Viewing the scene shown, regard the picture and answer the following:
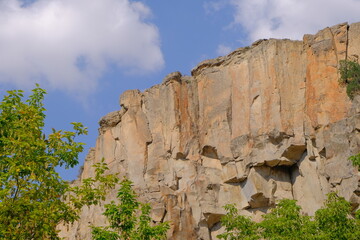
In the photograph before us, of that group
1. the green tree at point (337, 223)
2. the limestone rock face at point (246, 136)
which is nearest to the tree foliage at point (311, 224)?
the green tree at point (337, 223)

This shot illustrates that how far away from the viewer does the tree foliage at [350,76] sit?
3944 centimetres

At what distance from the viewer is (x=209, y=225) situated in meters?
44.7

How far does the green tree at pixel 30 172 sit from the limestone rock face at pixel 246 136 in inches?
848

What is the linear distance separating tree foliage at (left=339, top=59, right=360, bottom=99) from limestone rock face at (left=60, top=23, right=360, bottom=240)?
0.56 m

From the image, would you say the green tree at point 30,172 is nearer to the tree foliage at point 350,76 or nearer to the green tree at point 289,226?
the green tree at point 289,226

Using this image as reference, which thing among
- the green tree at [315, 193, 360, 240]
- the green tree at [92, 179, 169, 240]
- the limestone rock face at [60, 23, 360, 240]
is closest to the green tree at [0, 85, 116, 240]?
the green tree at [92, 179, 169, 240]

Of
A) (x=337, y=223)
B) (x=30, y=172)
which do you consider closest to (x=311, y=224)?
(x=337, y=223)

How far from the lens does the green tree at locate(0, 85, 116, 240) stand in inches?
664

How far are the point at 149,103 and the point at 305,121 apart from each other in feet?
45.5

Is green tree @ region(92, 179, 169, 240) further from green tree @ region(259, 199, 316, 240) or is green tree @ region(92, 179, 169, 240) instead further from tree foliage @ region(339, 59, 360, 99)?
tree foliage @ region(339, 59, 360, 99)

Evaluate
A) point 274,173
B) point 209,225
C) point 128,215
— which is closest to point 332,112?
point 274,173

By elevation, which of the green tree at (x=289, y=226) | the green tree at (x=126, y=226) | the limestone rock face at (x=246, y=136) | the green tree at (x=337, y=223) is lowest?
the green tree at (x=126, y=226)

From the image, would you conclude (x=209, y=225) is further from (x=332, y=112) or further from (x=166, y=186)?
(x=332, y=112)

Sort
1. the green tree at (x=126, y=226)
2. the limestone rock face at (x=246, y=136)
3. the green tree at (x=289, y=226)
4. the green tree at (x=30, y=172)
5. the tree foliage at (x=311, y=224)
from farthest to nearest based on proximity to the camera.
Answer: the limestone rock face at (x=246, y=136), the green tree at (x=289, y=226), the tree foliage at (x=311, y=224), the green tree at (x=126, y=226), the green tree at (x=30, y=172)
